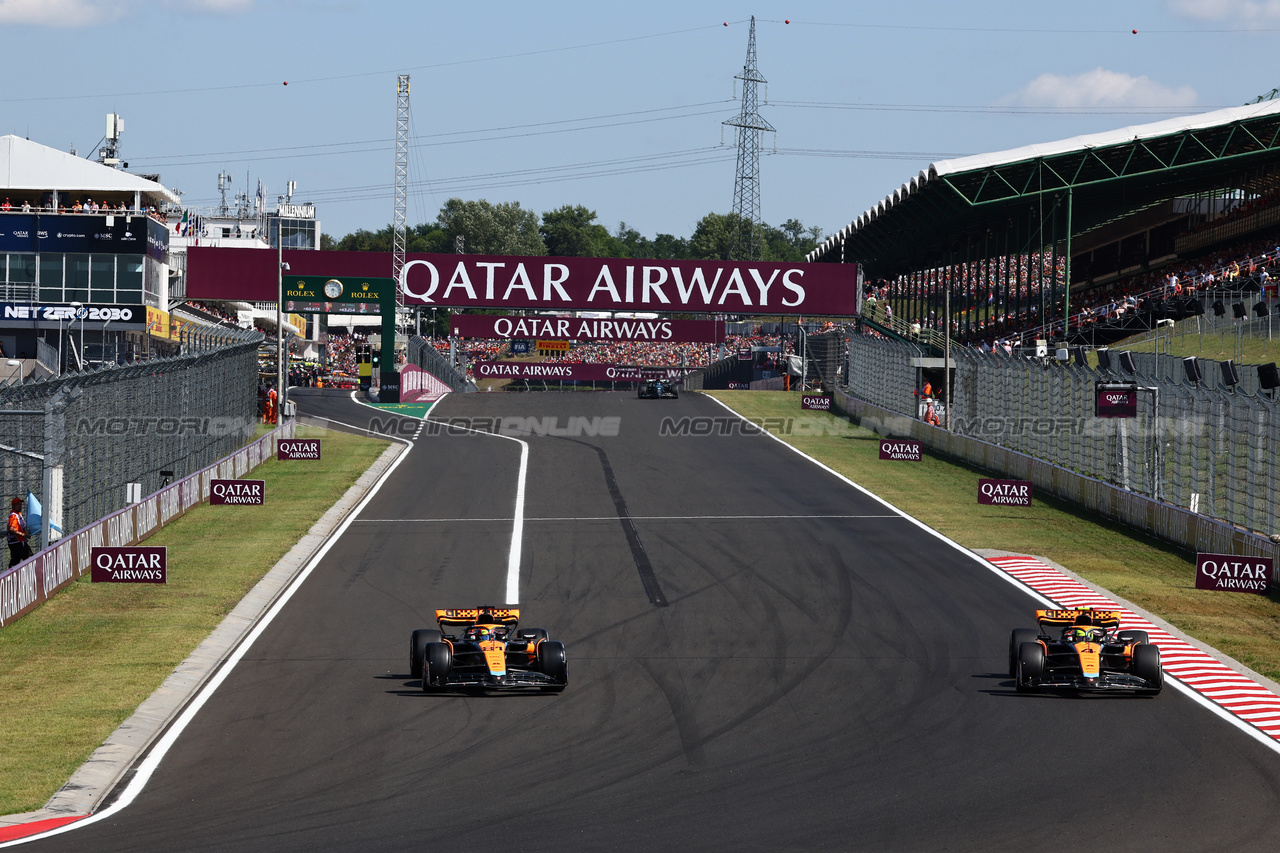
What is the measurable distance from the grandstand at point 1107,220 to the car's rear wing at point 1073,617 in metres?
37.8

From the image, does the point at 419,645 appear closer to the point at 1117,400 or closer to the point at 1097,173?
the point at 1117,400

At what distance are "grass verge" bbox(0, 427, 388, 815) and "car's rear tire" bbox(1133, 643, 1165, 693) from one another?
34.1 ft

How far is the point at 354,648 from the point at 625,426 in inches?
1335

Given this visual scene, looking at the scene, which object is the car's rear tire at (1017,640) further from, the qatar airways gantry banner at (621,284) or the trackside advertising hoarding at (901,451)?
the qatar airways gantry banner at (621,284)

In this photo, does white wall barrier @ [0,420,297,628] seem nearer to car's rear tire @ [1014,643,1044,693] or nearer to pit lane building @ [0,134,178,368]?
car's rear tire @ [1014,643,1044,693]

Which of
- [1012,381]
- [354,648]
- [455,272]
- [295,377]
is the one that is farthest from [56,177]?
[354,648]

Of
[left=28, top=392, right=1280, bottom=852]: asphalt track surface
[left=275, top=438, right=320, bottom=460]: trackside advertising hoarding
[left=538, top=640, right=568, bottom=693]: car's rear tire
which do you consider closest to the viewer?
[left=28, top=392, right=1280, bottom=852]: asphalt track surface

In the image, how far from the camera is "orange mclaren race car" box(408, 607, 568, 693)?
49.8 feet

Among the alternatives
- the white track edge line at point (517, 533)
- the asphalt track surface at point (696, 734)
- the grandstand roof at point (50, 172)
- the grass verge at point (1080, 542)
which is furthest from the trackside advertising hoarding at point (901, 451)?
the grandstand roof at point (50, 172)

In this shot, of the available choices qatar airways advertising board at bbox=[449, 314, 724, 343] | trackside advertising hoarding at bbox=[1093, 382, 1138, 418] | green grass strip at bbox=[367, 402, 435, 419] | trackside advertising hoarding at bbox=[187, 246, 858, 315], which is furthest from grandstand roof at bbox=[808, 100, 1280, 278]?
trackside advertising hoarding at bbox=[1093, 382, 1138, 418]

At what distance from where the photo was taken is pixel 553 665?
15.3m

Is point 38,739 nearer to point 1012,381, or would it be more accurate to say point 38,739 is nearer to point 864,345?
point 1012,381

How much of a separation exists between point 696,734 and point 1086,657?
4506 mm

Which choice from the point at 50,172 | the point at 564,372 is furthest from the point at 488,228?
the point at 50,172
